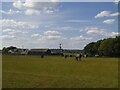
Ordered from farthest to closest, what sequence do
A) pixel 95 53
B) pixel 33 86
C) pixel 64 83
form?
1. pixel 95 53
2. pixel 64 83
3. pixel 33 86

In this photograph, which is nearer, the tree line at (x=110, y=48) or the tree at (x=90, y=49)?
the tree line at (x=110, y=48)

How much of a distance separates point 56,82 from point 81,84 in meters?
1.91

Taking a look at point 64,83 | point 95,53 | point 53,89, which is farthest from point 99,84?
point 95,53

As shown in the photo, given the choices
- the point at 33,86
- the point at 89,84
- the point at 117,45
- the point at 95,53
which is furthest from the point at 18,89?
the point at 95,53

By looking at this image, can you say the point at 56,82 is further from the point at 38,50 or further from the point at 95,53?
the point at 38,50

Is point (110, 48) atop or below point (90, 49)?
atop

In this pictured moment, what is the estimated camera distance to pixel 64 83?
70.5 feet

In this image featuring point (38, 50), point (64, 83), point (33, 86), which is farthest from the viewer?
point (38, 50)

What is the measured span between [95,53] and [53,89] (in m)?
131

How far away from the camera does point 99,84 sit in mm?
21250

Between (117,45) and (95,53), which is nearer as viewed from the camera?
(117,45)

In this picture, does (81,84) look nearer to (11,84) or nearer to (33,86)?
(33,86)

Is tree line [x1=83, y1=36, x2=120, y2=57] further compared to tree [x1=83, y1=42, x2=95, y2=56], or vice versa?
tree [x1=83, y1=42, x2=95, y2=56]

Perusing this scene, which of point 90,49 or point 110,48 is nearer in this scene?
point 110,48
